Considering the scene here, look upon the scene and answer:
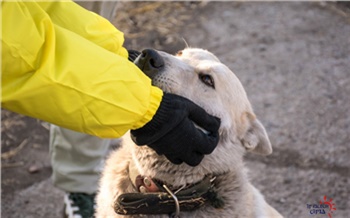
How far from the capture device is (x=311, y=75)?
5.82m

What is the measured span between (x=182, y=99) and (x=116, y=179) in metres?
0.74

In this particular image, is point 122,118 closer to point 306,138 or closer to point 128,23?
point 306,138

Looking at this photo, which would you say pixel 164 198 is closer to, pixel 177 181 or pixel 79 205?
pixel 177 181

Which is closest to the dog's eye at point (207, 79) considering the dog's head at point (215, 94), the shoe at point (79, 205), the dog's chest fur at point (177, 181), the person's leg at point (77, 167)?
the dog's head at point (215, 94)

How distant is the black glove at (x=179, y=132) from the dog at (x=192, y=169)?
0.24 meters

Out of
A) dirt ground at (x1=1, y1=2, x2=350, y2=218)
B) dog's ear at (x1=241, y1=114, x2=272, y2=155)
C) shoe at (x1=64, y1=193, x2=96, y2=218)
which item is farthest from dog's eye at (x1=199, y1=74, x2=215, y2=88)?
dirt ground at (x1=1, y1=2, x2=350, y2=218)

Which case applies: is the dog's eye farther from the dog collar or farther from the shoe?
the shoe

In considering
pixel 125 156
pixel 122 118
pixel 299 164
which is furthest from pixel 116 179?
pixel 299 164

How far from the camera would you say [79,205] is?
4168 millimetres

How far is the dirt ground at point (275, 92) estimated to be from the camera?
4.52m

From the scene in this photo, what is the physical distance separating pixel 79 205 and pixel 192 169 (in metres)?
1.41

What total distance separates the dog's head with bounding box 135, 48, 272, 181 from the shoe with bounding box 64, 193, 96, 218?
4.53 ft

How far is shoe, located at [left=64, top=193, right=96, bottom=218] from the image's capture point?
409cm

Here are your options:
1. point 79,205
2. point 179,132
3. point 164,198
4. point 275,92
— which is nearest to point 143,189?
point 164,198
